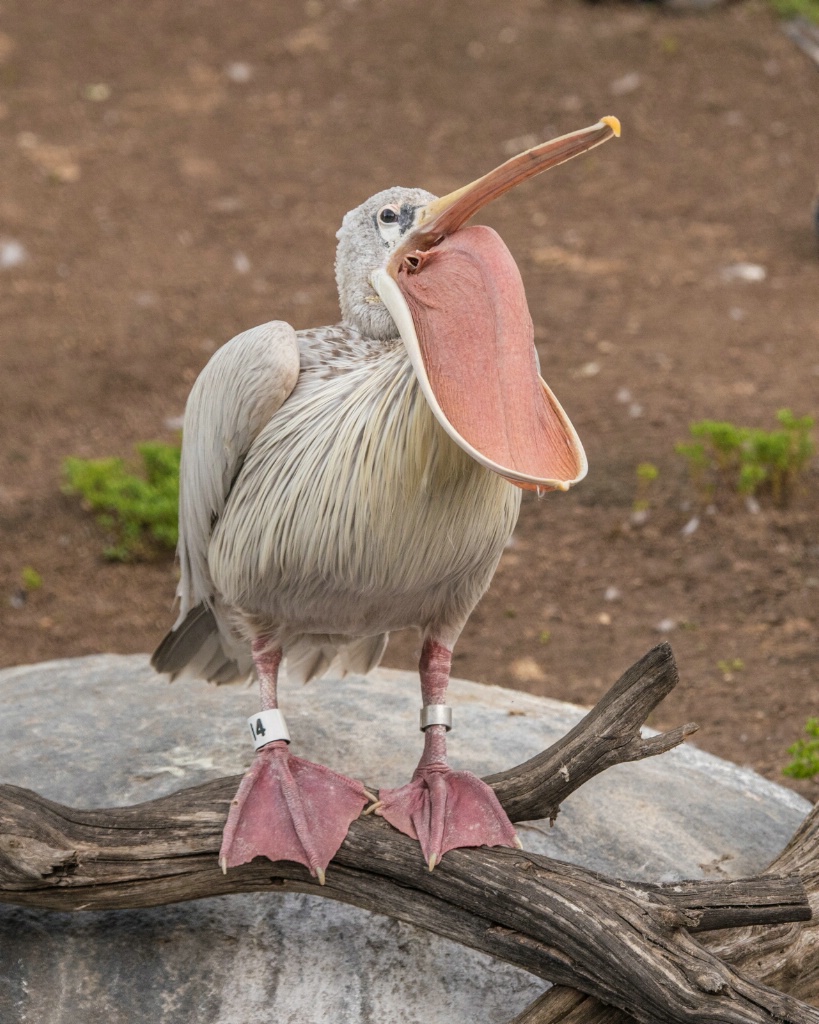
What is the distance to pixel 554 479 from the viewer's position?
2.43 metres

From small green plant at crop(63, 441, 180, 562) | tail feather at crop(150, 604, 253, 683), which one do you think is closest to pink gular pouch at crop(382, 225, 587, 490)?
tail feather at crop(150, 604, 253, 683)

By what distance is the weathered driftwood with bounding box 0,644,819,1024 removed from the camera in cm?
269

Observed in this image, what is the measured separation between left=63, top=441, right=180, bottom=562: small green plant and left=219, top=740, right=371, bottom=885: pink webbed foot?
3.03 metres

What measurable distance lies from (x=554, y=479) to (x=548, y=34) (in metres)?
9.56

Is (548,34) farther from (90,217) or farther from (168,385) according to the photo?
(168,385)

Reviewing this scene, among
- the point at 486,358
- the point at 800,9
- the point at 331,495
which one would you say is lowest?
the point at 800,9

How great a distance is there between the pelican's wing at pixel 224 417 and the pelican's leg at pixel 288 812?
588 mm

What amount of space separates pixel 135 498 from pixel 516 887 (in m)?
3.83

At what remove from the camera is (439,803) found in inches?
119

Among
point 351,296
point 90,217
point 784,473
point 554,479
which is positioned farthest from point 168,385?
point 554,479

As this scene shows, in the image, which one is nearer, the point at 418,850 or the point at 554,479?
the point at 554,479

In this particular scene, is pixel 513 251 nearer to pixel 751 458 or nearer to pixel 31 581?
pixel 751 458

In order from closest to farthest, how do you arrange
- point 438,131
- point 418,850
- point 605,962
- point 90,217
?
1. point 605,962
2. point 418,850
3. point 90,217
4. point 438,131

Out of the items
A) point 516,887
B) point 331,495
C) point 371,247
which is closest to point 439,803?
point 516,887
